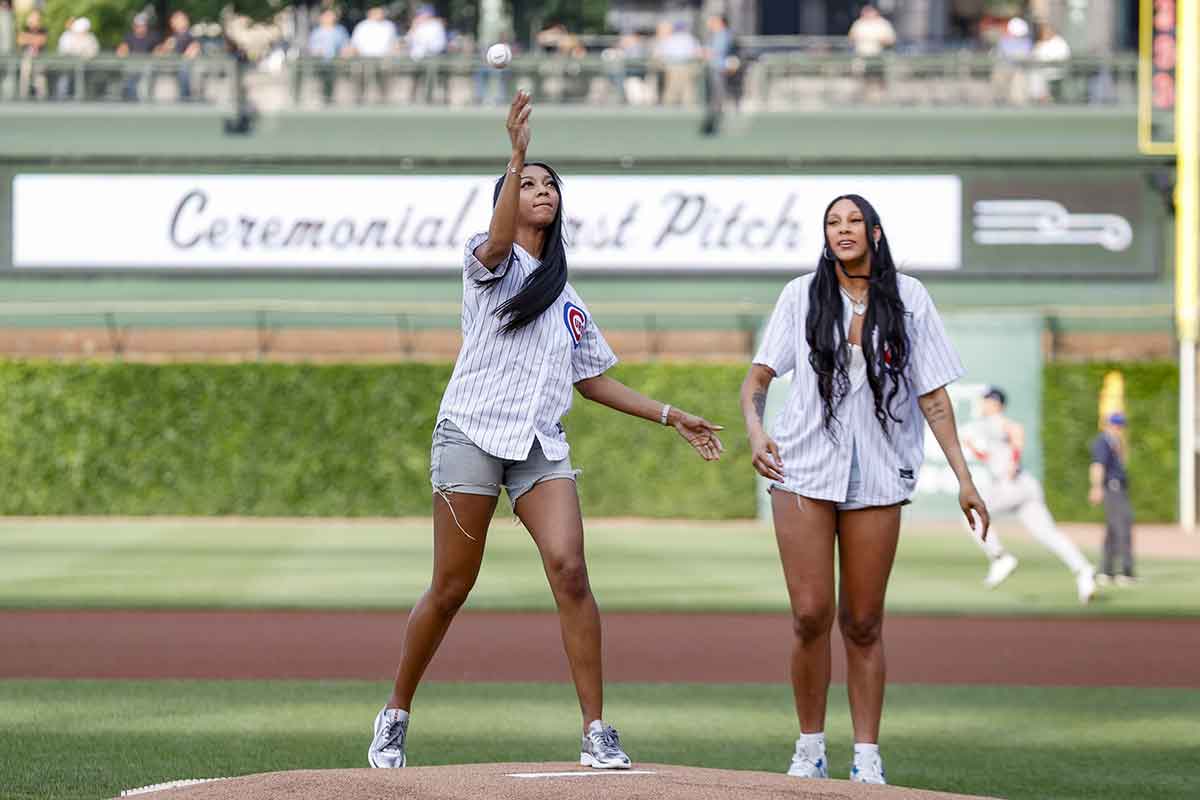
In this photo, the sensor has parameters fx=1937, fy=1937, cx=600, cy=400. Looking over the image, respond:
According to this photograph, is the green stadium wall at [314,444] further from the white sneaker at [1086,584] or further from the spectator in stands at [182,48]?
the white sneaker at [1086,584]

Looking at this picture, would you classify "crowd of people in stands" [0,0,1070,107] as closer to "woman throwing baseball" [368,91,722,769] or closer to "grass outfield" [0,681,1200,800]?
"grass outfield" [0,681,1200,800]

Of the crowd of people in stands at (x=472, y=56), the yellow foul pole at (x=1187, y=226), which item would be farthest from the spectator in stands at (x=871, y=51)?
the yellow foul pole at (x=1187, y=226)

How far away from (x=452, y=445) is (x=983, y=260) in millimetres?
24796

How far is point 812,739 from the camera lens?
23.4 ft

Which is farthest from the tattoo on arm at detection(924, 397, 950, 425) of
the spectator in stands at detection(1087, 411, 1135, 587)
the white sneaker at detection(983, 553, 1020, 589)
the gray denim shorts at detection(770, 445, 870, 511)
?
the spectator in stands at detection(1087, 411, 1135, 587)

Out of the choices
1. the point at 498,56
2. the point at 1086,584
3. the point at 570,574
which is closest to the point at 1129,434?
the point at 1086,584

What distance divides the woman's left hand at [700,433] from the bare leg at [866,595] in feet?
1.83

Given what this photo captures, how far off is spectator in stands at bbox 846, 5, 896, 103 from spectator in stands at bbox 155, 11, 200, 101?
1047 centimetres

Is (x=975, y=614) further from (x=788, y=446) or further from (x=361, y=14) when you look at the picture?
(x=361, y=14)

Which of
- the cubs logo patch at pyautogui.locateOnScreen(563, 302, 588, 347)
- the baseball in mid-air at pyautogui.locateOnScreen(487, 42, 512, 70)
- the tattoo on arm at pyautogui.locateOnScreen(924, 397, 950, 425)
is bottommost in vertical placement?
the tattoo on arm at pyautogui.locateOnScreen(924, 397, 950, 425)

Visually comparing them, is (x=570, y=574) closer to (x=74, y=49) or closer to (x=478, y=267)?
(x=478, y=267)

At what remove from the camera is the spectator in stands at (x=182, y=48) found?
30.5m

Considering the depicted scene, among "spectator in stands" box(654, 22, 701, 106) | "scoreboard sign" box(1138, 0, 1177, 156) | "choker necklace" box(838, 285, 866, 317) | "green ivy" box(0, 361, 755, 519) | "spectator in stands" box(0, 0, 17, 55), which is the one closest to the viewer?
"choker necklace" box(838, 285, 866, 317)

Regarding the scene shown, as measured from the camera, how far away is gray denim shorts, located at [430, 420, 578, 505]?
669 cm
